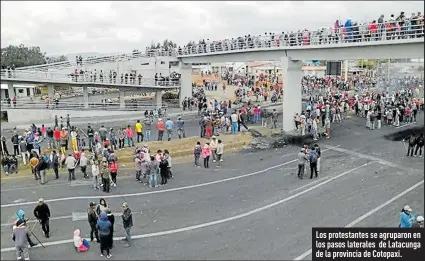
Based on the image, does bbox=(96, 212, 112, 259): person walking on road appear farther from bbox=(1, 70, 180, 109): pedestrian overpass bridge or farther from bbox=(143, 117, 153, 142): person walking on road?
bbox=(1, 70, 180, 109): pedestrian overpass bridge

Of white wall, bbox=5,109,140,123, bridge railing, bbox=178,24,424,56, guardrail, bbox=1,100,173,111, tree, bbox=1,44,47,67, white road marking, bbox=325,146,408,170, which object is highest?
tree, bbox=1,44,47,67

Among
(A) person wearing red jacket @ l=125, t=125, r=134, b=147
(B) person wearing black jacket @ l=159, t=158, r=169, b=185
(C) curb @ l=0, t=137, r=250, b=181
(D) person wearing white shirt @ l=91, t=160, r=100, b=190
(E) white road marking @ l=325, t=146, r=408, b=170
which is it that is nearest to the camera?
(D) person wearing white shirt @ l=91, t=160, r=100, b=190

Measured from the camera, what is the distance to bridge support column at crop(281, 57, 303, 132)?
29297 mm

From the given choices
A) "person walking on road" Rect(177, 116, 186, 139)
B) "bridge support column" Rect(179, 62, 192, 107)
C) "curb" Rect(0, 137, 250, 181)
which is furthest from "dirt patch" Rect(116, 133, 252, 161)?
"bridge support column" Rect(179, 62, 192, 107)

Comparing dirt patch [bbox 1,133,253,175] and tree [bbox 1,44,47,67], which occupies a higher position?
tree [bbox 1,44,47,67]

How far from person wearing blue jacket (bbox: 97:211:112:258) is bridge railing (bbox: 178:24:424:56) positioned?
54.7ft

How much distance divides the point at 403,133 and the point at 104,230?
2338 centimetres

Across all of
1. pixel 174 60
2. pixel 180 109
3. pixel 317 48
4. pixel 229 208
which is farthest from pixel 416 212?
pixel 174 60

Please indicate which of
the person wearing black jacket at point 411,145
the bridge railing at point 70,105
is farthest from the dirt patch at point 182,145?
the bridge railing at point 70,105

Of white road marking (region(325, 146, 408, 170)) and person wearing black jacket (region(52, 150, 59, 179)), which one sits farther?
white road marking (region(325, 146, 408, 170))

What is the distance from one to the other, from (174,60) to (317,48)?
20.1m

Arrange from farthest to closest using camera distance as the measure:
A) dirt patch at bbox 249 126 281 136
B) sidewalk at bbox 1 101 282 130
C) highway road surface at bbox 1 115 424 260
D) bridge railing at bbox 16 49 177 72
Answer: bridge railing at bbox 16 49 177 72 → sidewalk at bbox 1 101 282 130 → dirt patch at bbox 249 126 281 136 → highway road surface at bbox 1 115 424 260

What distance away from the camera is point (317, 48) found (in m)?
26.9

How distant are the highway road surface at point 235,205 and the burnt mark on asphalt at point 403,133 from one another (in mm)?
4656
